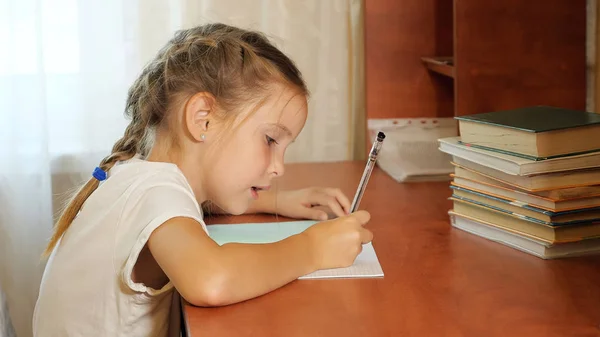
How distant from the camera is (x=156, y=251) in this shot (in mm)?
936

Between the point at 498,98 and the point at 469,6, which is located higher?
the point at 469,6

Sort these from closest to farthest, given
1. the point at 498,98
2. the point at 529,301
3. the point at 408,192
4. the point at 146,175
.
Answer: the point at 529,301 → the point at 146,175 → the point at 408,192 → the point at 498,98

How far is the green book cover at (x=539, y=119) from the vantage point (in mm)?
1034

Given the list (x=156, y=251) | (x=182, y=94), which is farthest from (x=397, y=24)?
(x=156, y=251)

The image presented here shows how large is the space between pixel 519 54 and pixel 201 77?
68 cm

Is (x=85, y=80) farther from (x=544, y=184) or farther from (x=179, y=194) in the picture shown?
(x=544, y=184)

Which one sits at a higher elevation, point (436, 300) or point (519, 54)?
point (519, 54)

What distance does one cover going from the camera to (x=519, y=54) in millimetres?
1533

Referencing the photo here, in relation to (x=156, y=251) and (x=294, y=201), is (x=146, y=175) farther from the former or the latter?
(x=294, y=201)

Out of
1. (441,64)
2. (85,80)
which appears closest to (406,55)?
→ (441,64)

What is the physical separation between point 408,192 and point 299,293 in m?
0.55

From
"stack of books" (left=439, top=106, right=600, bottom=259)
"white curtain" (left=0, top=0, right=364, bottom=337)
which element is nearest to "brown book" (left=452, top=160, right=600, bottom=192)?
"stack of books" (left=439, top=106, right=600, bottom=259)

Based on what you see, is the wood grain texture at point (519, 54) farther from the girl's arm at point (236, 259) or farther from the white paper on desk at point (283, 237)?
the girl's arm at point (236, 259)

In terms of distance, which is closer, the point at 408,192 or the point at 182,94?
the point at 182,94
